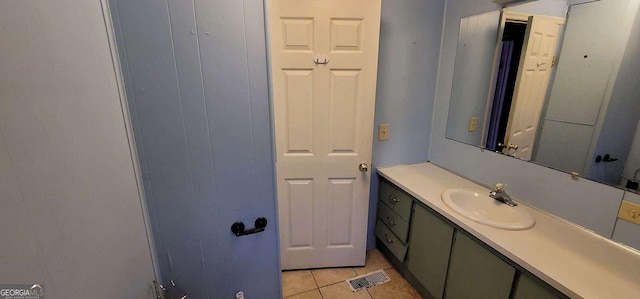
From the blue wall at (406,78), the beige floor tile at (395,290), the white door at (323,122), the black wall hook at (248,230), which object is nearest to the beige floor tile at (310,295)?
the white door at (323,122)

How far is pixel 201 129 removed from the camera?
996 millimetres

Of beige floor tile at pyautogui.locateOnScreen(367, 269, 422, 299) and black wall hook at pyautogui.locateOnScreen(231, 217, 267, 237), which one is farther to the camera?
beige floor tile at pyautogui.locateOnScreen(367, 269, 422, 299)

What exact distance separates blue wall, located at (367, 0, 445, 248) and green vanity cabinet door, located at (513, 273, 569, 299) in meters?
1.21

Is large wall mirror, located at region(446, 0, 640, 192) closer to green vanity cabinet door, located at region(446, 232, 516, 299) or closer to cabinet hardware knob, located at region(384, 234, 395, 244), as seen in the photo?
green vanity cabinet door, located at region(446, 232, 516, 299)

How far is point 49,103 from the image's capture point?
574 mm

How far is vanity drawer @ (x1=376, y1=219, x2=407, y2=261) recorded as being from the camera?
194cm

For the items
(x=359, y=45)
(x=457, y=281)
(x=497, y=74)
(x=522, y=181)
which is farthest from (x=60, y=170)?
(x=497, y=74)

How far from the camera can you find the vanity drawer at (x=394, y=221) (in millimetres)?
1897

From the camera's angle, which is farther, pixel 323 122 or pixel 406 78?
pixel 406 78

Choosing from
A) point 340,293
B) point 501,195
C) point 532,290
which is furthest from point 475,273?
point 340,293

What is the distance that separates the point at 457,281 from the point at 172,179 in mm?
1597

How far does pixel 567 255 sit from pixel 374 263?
1362 mm

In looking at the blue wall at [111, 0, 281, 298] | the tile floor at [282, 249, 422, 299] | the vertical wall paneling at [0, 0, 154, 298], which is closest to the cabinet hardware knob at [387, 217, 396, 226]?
the tile floor at [282, 249, 422, 299]

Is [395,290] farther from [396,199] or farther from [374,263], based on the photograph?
[396,199]
